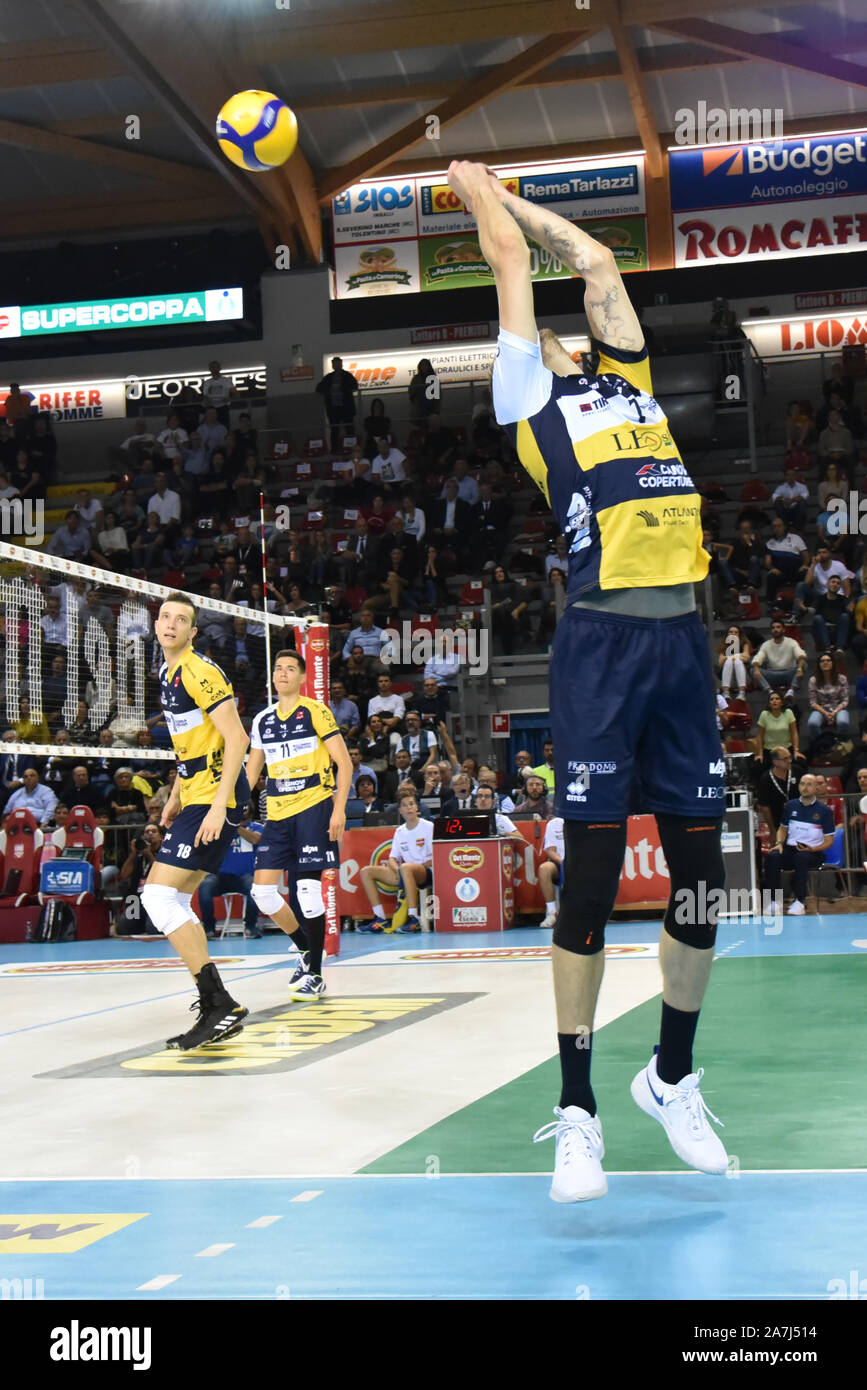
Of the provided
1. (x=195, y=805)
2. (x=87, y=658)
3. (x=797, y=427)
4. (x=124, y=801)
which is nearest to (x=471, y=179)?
(x=195, y=805)

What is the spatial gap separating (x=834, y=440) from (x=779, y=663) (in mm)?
6473

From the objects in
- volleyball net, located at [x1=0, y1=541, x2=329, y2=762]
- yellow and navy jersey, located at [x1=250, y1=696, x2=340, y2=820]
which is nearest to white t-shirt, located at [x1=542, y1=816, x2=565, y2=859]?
volleyball net, located at [x1=0, y1=541, x2=329, y2=762]

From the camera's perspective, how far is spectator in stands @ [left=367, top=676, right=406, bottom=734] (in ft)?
58.7

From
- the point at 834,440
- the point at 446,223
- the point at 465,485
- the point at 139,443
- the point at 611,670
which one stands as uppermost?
the point at 446,223

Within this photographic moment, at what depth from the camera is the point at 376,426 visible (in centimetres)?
2528

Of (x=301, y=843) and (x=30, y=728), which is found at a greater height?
(x=30, y=728)

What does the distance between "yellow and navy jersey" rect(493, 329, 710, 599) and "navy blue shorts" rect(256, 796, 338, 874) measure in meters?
4.98

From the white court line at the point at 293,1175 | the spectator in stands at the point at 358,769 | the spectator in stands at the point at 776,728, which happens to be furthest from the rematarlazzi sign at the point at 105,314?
the white court line at the point at 293,1175

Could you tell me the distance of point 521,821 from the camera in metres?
15.0

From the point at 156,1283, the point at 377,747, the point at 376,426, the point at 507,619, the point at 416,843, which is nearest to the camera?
the point at 156,1283

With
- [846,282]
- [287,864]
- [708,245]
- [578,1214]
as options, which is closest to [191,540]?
[708,245]

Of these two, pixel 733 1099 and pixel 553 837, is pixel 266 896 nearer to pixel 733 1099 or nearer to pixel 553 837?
pixel 733 1099

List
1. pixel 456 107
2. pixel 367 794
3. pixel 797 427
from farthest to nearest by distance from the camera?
pixel 797 427
pixel 456 107
pixel 367 794

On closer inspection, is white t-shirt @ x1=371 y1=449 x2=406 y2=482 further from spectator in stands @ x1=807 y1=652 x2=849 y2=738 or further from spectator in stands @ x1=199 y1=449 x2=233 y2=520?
spectator in stands @ x1=807 y1=652 x2=849 y2=738
